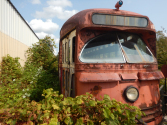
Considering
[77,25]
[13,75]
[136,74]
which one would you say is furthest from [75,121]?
[13,75]

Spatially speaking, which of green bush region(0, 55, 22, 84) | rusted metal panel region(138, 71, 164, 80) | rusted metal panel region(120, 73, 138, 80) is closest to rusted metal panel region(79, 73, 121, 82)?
rusted metal panel region(120, 73, 138, 80)

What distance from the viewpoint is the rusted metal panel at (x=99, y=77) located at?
2.63m

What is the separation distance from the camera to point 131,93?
2.78m

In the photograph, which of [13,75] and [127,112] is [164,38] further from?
[127,112]

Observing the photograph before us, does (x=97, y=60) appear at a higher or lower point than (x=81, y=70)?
higher

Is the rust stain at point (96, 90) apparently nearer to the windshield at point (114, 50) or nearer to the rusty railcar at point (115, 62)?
the rusty railcar at point (115, 62)

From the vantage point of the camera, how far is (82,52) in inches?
115

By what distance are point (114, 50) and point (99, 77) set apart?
0.71 metres

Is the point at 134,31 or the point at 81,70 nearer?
the point at 81,70

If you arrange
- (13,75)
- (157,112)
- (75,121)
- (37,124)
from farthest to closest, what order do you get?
(13,75), (157,112), (75,121), (37,124)

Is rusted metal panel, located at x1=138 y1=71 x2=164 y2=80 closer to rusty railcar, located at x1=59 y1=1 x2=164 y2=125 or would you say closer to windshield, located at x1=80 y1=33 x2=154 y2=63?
rusty railcar, located at x1=59 y1=1 x2=164 y2=125

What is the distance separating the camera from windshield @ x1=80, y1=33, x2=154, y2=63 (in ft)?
9.59

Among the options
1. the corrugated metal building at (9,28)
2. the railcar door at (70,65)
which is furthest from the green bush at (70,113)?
the corrugated metal building at (9,28)

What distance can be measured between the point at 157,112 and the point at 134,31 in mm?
1717
